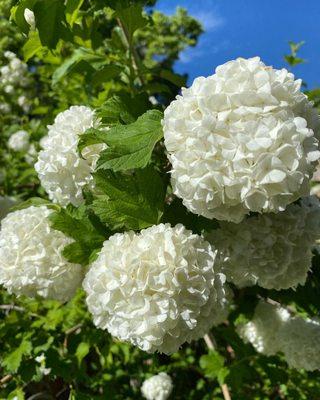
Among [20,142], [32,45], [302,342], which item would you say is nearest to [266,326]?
[302,342]

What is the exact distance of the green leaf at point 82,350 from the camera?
2.85m

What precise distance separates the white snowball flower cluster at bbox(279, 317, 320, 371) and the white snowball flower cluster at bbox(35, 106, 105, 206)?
4.95ft

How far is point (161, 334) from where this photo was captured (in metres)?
1.48

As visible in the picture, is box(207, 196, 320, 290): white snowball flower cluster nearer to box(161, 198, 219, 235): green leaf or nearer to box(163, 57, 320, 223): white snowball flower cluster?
box(161, 198, 219, 235): green leaf

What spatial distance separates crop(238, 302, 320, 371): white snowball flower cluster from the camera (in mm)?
2625

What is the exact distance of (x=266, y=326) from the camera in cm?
293

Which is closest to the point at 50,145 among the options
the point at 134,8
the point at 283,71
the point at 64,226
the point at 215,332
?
the point at 64,226

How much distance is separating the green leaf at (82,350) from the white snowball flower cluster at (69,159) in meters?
1.22

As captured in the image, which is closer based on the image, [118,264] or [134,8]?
[118,264]

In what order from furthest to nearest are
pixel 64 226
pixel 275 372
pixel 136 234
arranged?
pixel 275 372 < pixel 64 226 < pixel 136 234

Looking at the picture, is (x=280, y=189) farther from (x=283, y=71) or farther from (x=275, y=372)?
(x=275, y=372)

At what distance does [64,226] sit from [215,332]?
2411 millimetres

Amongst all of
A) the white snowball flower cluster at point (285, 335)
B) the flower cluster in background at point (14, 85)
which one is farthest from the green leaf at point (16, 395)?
the flower cluster in background at point (14, 85)

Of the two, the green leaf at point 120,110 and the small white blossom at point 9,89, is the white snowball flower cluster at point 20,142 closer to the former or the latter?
the small white blossom at point 9,89
